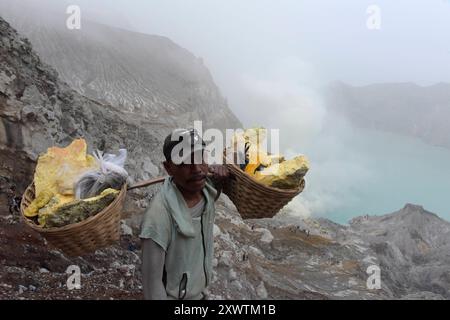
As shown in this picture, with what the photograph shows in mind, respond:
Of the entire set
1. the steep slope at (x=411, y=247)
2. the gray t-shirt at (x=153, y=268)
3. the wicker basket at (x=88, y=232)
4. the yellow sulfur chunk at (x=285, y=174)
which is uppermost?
the steep slope at (x=411, y=247)

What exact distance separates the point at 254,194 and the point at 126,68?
88.2 m

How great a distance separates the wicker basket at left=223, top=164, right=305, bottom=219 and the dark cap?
51cm

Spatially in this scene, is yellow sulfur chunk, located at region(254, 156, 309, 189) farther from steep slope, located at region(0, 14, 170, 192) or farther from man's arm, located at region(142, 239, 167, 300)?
steep slope, located at region(0, 14, 170, 192)

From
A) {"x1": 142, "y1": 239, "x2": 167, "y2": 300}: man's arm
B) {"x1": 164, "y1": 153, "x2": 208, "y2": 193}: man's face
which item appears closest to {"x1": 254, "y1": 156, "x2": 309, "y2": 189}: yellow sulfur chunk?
{"x1": 164, "y1": 153, "x2": 208, "y2": 193}: man's face

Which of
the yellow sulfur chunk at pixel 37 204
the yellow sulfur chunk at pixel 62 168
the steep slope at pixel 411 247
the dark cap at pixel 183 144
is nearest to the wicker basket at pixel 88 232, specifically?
the yellow sulfur chunk at pixel 37 204

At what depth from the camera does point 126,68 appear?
3410 inches

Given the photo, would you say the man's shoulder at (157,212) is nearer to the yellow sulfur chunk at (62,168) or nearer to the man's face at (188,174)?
the man's face at (188,174)

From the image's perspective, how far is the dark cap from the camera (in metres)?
2.23

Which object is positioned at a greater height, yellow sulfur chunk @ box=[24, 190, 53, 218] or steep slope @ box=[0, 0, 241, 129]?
steep slope @ box=[0, 0, 241, 129]

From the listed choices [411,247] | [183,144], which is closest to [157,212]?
[183,144]

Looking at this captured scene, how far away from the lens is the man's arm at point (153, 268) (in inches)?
83.8

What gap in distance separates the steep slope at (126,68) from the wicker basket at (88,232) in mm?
57418

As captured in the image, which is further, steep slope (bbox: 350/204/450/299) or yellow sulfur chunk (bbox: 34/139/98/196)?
steep slope (bbox: 350/204/450/299)
